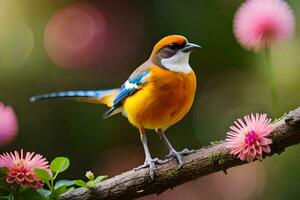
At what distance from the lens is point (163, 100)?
1373 mm

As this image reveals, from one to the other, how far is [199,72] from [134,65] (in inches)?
8.2

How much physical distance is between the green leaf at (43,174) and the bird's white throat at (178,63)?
49 cm

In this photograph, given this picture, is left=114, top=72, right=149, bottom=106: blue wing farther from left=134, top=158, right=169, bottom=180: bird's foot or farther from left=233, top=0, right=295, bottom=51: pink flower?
left=233, top=0, right=295, bottom=51: pink flower

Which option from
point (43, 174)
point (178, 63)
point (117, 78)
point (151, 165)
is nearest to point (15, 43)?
point (117, 78)

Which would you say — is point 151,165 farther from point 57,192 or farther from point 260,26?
point 260,26

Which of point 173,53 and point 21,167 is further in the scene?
point 173,53

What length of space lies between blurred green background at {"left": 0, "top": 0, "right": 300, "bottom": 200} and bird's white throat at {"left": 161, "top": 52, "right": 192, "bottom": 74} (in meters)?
0.52

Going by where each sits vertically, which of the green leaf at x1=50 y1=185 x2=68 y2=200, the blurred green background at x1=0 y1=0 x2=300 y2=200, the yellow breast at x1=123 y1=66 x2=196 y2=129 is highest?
the blurred green background at x1=0 y1=0 x2=300 y2=200

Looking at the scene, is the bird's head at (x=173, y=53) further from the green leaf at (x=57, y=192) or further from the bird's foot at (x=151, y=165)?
the green leaf at (x=57, y=192)

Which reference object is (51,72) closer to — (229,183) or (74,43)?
(74,43)

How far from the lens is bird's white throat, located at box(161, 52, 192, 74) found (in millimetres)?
1411

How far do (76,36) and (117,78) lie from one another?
185 mm

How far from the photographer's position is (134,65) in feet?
6.81

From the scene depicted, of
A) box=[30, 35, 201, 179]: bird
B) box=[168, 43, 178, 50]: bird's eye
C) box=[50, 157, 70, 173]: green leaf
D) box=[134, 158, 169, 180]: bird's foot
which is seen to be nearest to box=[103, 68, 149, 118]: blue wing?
box=[30, 35, 201, 179]: bird
